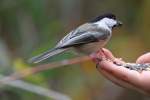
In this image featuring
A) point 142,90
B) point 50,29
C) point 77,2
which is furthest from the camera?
point 77,2

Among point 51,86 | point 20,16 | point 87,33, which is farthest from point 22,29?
point 87,33

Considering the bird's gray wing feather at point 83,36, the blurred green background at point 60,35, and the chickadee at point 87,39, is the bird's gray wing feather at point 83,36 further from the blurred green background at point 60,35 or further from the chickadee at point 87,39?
the blurred green background at point 60,35

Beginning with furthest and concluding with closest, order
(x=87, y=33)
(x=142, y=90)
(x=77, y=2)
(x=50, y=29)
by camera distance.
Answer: (x=77, y=2) → (x=50, y=29) → (x=87, y=33) → (x=142, y=90)

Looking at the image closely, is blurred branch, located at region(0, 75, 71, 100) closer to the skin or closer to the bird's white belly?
the bird's white belly

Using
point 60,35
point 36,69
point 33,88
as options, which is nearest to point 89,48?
point 36,69

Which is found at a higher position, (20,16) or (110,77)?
(20,16)

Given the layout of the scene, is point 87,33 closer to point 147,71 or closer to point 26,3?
point 147,71
